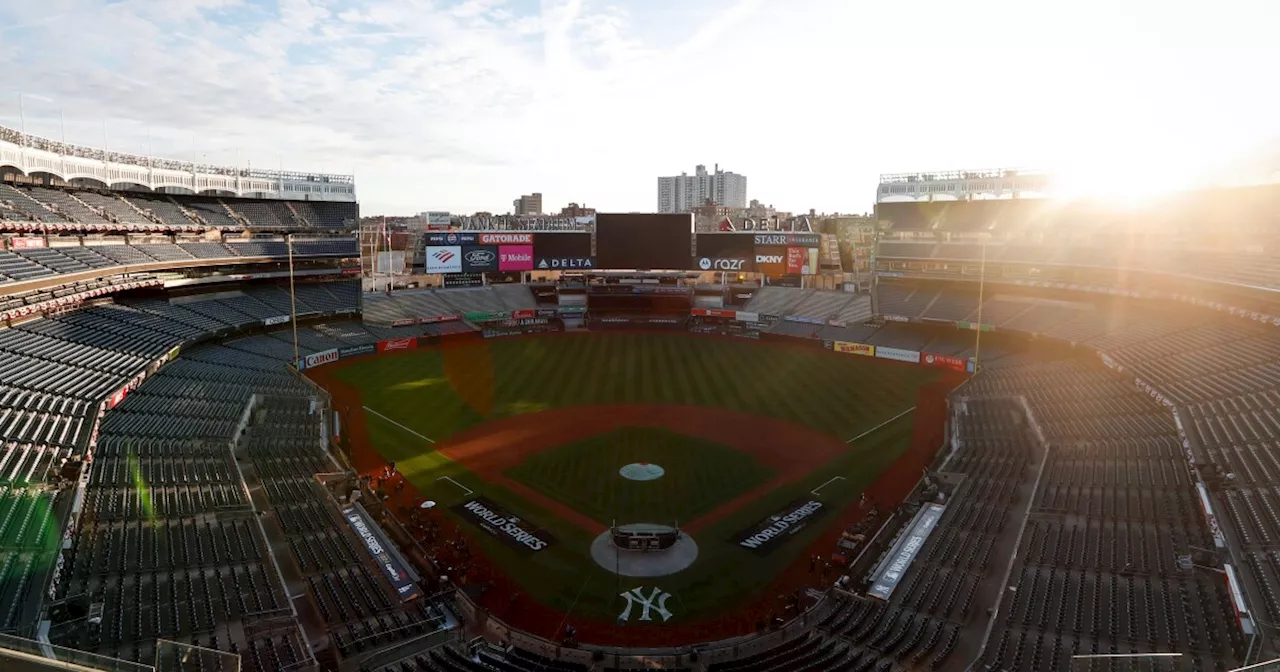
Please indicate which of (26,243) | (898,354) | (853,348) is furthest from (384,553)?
(853,348)

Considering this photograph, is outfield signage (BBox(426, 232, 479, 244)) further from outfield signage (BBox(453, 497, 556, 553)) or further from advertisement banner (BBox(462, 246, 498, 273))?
outfield signage (BBox(453, 497, 556, 553))

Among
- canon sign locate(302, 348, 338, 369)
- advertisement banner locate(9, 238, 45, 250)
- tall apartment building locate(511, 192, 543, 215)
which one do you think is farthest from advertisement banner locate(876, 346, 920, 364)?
tall apartment building locate(511, 192, 543, 215)

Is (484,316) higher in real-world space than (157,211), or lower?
lower

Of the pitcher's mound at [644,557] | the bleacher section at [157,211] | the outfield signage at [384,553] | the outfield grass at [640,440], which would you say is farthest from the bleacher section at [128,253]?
the pitcher's mound at [644,557]

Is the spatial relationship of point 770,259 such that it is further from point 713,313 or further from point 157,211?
point 157,211

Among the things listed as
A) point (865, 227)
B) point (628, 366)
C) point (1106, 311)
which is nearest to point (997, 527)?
point (628, 366)

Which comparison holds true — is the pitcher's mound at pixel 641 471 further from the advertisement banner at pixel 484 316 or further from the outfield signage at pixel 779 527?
the advertisement banner at pixel 484 316

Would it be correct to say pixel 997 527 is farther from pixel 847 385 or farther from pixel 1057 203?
pixel 1057 203
